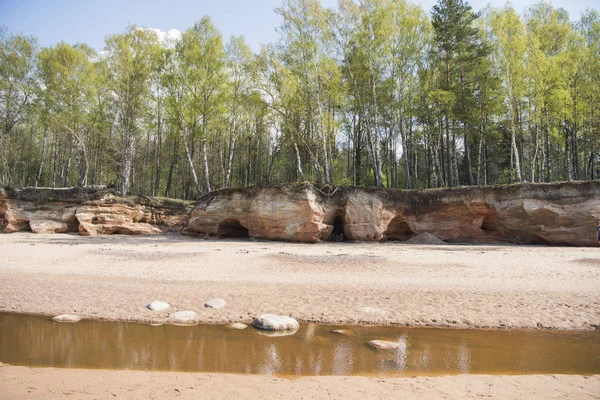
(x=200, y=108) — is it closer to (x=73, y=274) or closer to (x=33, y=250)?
(x=33, y=250)

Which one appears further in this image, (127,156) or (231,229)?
(127,156)

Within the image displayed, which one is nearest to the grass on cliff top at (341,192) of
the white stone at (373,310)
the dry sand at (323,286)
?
the dry sand at (323,286)

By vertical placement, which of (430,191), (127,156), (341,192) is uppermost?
(127,156)

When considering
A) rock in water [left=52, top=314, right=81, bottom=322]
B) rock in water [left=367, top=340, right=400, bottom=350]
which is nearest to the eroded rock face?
→ rock in water [left=52, top=314, right=81, bottom=322]

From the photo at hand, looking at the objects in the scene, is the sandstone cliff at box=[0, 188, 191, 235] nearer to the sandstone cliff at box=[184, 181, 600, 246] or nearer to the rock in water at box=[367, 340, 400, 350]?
the sandstone cliff at box=[184, 181, 600, 246]

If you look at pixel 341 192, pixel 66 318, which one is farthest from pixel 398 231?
pixel 66 318

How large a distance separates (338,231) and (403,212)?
4.98m

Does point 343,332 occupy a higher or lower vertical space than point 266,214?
lower

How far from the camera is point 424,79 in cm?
2797

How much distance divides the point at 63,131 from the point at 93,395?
33.8m

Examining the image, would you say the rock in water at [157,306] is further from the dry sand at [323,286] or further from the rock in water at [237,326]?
the rock in water at [237,326]

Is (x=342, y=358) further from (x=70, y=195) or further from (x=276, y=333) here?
(x=70, y=195)

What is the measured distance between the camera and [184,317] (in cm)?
740

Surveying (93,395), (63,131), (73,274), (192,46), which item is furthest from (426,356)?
(63,131)
